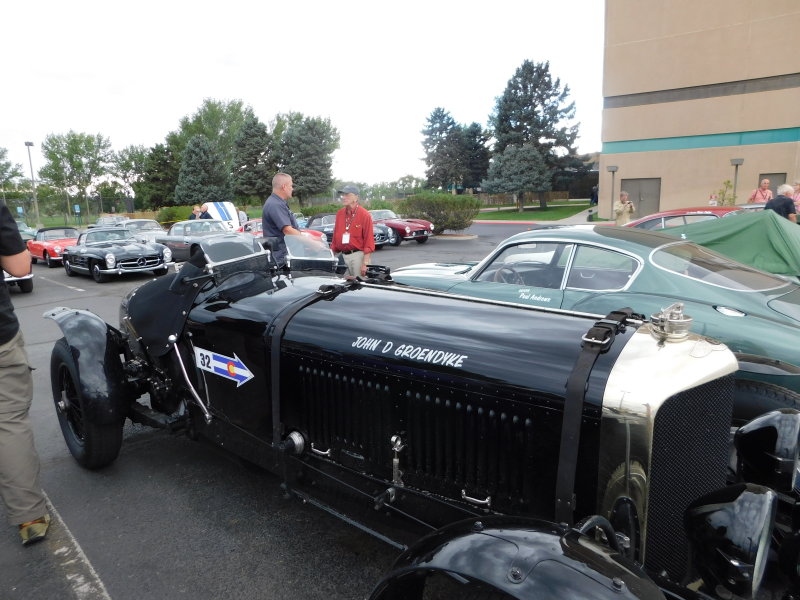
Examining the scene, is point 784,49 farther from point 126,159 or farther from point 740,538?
point 126,159

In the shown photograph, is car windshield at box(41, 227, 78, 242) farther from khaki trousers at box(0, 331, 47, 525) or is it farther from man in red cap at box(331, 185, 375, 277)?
khaki trousers at box(0, 331, 47, 525)

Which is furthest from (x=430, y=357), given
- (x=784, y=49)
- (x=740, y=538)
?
(x=784, y=49)

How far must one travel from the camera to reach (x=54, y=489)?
343 cm

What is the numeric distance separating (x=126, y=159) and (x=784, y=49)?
190 ft

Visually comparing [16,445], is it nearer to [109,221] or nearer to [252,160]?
[109,221]

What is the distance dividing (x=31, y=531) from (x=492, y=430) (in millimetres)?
2553

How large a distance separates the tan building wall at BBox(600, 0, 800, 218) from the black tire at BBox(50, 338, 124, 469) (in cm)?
3098

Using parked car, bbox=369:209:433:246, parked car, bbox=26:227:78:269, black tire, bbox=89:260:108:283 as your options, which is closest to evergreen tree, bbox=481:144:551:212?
parked car, bbox=369:209:433:246

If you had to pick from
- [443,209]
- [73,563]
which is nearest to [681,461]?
[73,563]

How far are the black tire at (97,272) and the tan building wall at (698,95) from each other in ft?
86.4

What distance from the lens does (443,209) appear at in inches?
917

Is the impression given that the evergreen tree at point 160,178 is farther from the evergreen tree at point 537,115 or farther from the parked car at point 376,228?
the parked car at point 376,228

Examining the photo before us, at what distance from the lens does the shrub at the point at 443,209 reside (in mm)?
23156

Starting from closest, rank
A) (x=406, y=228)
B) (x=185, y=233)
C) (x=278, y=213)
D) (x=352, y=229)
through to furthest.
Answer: (x=278, y=213) → (x=352, y=229) → (x=185, y=233) → (x=406, y=228)
